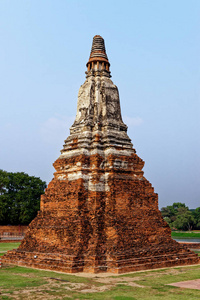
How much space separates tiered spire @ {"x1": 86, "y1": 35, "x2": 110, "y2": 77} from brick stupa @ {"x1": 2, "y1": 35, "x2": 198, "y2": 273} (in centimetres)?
117

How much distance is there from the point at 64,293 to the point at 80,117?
10240mm

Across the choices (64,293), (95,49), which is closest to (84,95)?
(95,49)

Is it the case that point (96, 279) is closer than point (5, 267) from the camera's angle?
Yes

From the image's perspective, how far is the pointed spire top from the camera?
18469mm

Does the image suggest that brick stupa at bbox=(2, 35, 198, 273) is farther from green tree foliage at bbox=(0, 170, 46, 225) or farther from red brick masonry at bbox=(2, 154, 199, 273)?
green tree foliage at bbox=(0, 170, 46, 225)

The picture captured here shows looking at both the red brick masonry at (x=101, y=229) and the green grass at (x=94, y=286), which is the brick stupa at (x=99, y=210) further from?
the green grass at (x=94, y=286)

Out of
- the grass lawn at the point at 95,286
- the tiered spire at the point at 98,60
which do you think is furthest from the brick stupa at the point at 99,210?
the tiered spire at the point at 98,60

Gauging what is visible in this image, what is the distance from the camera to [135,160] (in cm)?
1595

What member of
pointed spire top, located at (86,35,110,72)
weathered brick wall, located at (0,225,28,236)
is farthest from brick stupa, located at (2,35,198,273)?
weathered brick wall, located at (0,225,28,236)

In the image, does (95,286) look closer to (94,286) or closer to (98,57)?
(94,286)

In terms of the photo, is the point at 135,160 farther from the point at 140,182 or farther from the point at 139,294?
the point at 139,294

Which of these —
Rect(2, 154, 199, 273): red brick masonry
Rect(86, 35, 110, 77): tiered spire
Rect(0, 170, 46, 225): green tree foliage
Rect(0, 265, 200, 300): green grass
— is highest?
Rect(86, 35, 110, 77): tiered spire

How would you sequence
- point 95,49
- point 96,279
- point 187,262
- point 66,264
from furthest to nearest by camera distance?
point 95,49, point 187,262, point 66,264, point 96,279

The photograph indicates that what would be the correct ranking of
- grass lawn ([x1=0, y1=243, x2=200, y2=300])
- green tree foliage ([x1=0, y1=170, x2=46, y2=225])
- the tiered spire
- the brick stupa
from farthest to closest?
green tree foliage ([x1=0, y1=170, x2=46, y2=225]) < the tiered spire < the brick stupa < grass lawn ([x1=0, y1=243, x2=200, y2=300])
